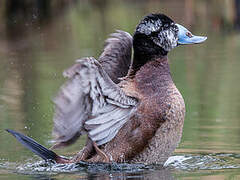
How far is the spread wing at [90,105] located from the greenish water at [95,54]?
13.1 inches

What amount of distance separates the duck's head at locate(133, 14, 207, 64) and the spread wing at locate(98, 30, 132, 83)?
62cm

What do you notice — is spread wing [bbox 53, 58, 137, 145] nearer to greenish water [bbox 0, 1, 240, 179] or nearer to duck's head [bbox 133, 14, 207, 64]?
greenish water [bbox 0, 1, 240, 179]

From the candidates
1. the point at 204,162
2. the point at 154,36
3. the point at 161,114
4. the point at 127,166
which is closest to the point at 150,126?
the point at 161,114

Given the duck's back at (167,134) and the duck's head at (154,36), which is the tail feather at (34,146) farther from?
the duck's head at (154,36)

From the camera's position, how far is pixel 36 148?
6.14 meters

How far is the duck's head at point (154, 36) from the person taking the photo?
616 centimetres

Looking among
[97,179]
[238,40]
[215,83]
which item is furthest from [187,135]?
[238,40]

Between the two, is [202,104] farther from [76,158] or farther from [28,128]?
[76,158]

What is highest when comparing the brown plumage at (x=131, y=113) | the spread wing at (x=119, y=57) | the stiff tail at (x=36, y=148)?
the spread wing at (x=119, y=57)

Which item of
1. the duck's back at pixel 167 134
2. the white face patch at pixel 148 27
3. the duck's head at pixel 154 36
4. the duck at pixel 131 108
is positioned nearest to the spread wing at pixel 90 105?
→ the duck at pixel 131 108

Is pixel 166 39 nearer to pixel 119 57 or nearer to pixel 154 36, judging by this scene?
pixel 154 36

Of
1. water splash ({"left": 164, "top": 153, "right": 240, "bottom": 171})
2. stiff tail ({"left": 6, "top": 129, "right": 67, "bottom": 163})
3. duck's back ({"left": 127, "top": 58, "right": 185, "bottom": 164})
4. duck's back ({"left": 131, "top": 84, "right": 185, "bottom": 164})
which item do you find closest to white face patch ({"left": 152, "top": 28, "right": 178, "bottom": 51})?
duck's back ({"left": 127, "top": 58, "right": 185, "bottom": 164})

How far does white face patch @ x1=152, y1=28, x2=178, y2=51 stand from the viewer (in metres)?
6.21

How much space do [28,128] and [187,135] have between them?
1750mm
